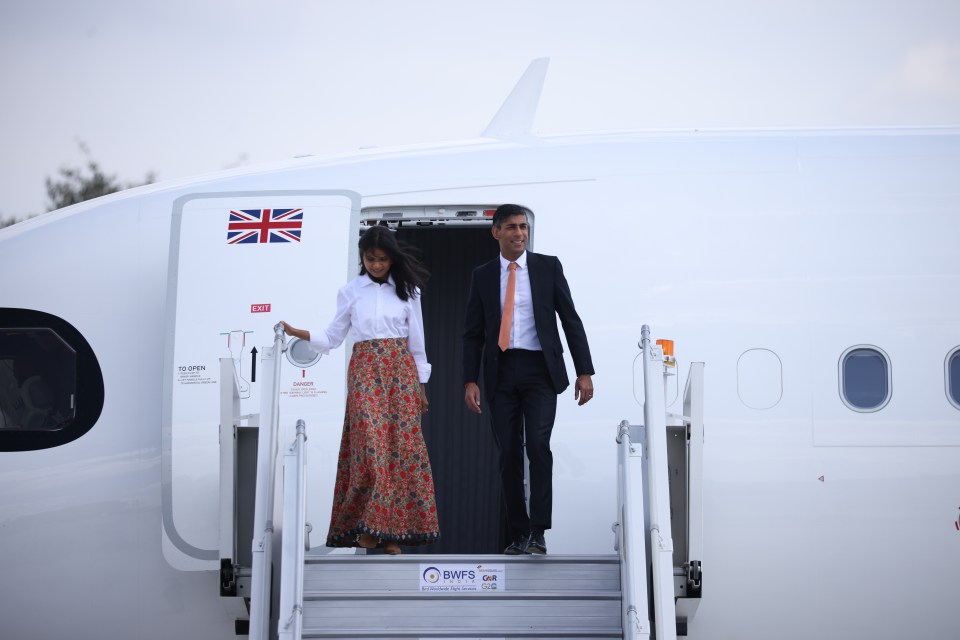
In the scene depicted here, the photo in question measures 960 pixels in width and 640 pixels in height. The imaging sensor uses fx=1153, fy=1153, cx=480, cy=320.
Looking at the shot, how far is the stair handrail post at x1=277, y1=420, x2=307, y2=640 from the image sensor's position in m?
5.43

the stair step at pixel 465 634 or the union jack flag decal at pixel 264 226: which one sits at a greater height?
the union jack flag decal at pixel 264 226

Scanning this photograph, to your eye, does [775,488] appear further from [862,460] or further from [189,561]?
[189,561]

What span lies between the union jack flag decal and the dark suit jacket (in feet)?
4.54

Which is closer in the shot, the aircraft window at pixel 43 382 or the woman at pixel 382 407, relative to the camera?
the woman at pixel 382 407

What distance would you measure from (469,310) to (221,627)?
243cm

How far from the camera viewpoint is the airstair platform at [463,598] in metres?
5.89

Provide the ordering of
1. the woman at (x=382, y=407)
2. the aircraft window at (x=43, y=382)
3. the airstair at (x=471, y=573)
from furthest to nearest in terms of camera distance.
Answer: the aircraft window at (x=43, y=382), the woman at (x=382, y=407), the airstair at (x=471, y=573)

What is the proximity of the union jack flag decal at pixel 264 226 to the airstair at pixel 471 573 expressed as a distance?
4.11 feet

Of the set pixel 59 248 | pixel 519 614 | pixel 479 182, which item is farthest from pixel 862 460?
pixel 59 248

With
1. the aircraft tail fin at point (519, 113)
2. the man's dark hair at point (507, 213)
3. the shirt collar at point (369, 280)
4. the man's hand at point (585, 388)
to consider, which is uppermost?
the aircraft tail fin at point (519, 113)

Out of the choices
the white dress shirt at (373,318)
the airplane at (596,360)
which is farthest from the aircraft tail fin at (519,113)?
Result: the white dress shirt at (373,318)

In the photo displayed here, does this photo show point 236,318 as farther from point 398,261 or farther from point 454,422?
point 454,422

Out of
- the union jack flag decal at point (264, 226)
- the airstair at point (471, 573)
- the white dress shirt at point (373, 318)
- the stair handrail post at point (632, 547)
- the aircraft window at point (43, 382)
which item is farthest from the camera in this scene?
the union jack flag decal at point (264, 226)

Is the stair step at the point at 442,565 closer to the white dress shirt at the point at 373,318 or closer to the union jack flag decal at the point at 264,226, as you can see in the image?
the white dress shirt at the point at 373,318
